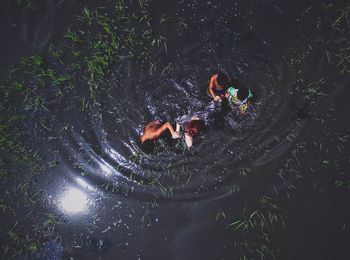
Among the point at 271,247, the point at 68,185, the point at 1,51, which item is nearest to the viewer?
the point at 271,247

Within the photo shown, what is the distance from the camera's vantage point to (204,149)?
221 inches

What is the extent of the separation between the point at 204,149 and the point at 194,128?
0.54 m

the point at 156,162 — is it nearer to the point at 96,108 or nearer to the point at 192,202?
the point at 192,202

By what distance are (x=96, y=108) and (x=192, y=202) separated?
2353 millimetres

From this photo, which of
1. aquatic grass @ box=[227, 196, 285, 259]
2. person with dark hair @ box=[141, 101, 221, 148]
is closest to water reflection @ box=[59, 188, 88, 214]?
person with dark hair @ box=[141, 101, 221, 148]

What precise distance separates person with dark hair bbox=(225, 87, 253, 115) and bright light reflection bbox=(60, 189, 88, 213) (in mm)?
3000

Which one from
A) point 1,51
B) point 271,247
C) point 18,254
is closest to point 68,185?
point 18,254

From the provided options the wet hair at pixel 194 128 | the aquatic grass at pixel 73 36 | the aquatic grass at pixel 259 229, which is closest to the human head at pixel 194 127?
the wet hair at pixel 194 128

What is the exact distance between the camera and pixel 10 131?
594 cm

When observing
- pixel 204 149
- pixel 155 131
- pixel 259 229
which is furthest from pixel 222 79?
pixel 259 229

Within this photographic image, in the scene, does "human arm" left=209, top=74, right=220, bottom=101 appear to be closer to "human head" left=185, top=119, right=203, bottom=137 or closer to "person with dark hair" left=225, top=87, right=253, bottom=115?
"person with dark hair" left=225, top=87, right=253, bottom=115

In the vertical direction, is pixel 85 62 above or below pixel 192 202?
above

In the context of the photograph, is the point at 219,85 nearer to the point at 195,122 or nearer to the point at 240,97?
the point at 240,97

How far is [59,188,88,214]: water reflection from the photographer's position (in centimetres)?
568
